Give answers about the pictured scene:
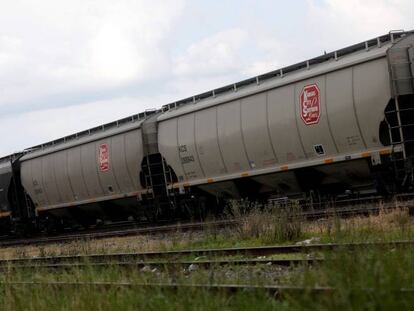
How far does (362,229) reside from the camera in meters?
10.7

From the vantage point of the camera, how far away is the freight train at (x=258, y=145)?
15.4m

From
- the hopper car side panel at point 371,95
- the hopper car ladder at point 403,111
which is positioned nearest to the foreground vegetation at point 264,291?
the hopper car ladder at point 403,111

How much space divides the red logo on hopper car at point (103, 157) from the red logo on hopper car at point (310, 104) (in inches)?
401

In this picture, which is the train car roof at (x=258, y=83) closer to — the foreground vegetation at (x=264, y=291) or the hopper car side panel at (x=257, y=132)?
the hopper car side panel at (x=257, y=132)

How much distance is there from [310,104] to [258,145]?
90.1 inches

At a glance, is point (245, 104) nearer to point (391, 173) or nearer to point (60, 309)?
point (391, 173)

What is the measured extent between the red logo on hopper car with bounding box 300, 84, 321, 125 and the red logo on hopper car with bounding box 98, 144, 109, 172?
10185mm

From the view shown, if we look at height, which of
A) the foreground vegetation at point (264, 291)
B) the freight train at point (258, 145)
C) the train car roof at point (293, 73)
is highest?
the train car roof at point (293, 73)

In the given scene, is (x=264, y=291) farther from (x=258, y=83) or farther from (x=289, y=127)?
(x=258, y=83)

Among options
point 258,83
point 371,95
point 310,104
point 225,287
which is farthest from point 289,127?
point 225,287

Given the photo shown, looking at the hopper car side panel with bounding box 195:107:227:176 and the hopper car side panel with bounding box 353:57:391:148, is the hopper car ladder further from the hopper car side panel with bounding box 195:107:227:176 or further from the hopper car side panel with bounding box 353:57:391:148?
the hopper car side panel with bounding box 195:107:227:176

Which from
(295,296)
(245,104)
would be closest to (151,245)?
(245,104)

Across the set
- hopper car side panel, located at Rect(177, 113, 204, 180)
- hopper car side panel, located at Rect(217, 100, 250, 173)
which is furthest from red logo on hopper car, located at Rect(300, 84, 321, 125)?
hopper car side panel, located at Rect(177, 113, 204, 180)

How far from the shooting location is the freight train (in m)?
15.4
